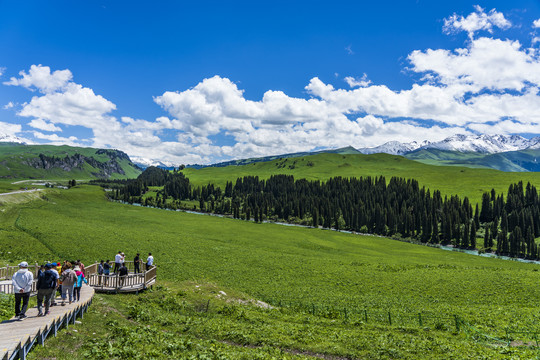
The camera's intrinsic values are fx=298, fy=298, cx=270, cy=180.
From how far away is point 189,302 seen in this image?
27594 millimetres

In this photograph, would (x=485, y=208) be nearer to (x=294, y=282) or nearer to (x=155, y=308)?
(x=294, y=282)

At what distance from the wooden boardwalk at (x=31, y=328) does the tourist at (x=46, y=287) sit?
54 centimetres

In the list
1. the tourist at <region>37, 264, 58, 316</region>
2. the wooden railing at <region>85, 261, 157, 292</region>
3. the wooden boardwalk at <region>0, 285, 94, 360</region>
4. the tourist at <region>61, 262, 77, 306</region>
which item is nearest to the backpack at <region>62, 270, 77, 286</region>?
the tourist at <region>61, 262, 77, 306</region>

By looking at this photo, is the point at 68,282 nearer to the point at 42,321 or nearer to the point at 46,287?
the point at 46,287

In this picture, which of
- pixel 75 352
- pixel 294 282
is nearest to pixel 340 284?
pixel 294 282

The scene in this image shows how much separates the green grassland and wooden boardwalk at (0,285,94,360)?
2.55 ft

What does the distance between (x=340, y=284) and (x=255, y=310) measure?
2386 centimetres

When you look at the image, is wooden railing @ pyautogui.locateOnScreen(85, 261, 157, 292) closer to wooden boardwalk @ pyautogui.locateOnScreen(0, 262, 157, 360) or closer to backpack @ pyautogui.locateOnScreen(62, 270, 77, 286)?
wooden boardwalk @ pyautogui.locateOnScreen(0, 262, 157, 360)

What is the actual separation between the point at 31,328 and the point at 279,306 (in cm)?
2465

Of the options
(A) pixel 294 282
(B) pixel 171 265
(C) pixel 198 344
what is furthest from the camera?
(B) pixel 171 265

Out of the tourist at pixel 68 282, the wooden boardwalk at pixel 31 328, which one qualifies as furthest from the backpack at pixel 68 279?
the wooden boardwalk at pixel 31 328

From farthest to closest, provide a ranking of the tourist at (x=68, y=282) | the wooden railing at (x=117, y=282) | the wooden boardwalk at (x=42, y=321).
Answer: the wooden railing at (x=117, y=282) → the tourist at (x=68, y=282) → the wooden boardwalk at (x=42, y=321)

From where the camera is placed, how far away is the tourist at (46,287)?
16.7m

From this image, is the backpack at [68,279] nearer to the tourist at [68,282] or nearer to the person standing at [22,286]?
the tourist at [68,282]
